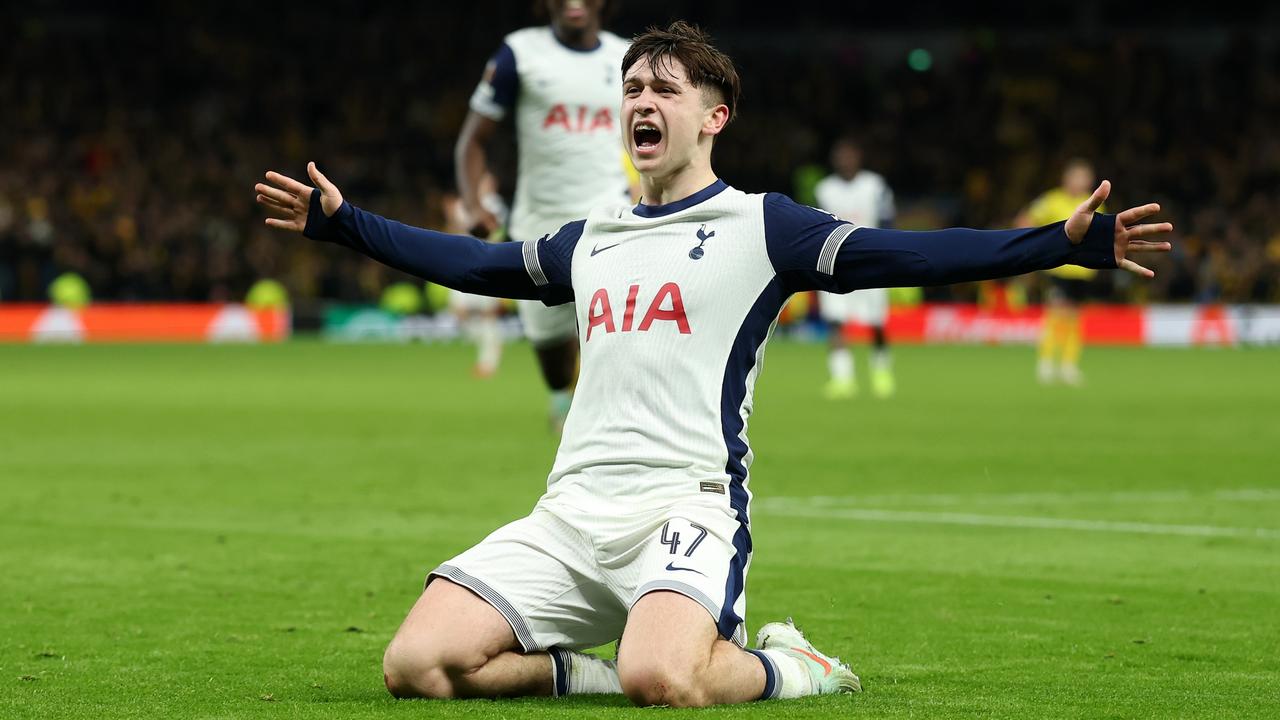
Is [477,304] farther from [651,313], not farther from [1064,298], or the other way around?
[651,313]

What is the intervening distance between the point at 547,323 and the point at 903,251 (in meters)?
6.73

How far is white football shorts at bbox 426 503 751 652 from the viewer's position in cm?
482

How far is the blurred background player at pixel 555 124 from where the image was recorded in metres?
11.1

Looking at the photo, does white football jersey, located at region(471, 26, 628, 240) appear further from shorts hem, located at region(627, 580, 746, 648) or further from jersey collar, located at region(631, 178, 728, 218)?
shorts hem, located at region(627, 580, 746, 648)

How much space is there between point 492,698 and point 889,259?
4.87 feet

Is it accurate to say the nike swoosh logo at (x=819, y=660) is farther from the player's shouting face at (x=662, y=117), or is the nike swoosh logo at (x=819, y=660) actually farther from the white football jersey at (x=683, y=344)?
the player's shouting face at (x=662, y=117)

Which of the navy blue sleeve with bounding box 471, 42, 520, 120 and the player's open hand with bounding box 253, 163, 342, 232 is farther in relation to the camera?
the navy blue sleeve with bounding box 471, 42, 520, 120

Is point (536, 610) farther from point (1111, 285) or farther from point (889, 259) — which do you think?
point (1111, 285)

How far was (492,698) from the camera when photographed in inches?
191

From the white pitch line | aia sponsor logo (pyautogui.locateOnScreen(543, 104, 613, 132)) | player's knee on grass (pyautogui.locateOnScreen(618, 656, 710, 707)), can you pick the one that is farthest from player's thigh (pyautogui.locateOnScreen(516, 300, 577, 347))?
player's knee on grass (pyautogui.locateOnScreen(618, 656, 710, 707))

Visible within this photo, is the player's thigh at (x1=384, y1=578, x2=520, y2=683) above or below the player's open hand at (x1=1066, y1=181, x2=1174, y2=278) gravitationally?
below

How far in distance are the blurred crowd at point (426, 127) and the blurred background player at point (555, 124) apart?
2507cm

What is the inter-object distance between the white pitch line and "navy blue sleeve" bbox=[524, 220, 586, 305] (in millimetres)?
3780

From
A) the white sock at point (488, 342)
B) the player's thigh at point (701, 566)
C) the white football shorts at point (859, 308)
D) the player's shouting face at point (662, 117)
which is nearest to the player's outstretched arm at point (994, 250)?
the player's shouting face at point (662, 117)
